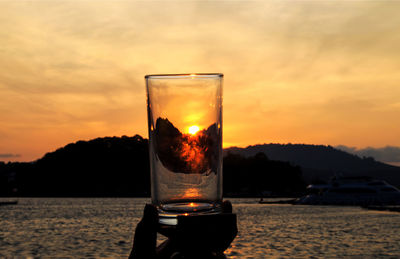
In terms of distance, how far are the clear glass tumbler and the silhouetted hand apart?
0.16 feet

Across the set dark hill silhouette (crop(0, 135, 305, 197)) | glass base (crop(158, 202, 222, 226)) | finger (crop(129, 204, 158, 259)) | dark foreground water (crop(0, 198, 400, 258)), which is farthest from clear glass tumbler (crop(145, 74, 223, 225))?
dark hill silhouette (crop(0, 135, 305, 197))

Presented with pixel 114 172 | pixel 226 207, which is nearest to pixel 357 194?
pixel 226 207

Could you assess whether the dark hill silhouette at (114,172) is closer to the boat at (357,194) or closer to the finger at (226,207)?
the boat at (357,194)

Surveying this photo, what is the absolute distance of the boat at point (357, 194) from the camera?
8644 cm

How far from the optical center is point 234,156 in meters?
170

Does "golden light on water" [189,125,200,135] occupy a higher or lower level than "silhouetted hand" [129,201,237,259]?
higher

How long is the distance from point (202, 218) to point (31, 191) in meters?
196

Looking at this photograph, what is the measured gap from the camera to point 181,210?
2510mm

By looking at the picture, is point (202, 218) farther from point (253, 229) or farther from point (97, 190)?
point (97, 190)

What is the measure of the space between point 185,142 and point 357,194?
9025 cm

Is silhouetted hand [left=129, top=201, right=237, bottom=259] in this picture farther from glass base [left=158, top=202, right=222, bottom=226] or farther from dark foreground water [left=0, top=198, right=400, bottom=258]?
dark foreground water [left=0, top=198, right=400, bottom=258]

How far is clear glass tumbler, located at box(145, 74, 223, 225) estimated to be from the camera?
2.53 m

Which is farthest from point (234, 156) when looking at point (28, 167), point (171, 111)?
point (171, 111)

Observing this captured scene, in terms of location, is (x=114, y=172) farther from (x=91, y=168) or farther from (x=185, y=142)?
(x=185, y=142)
